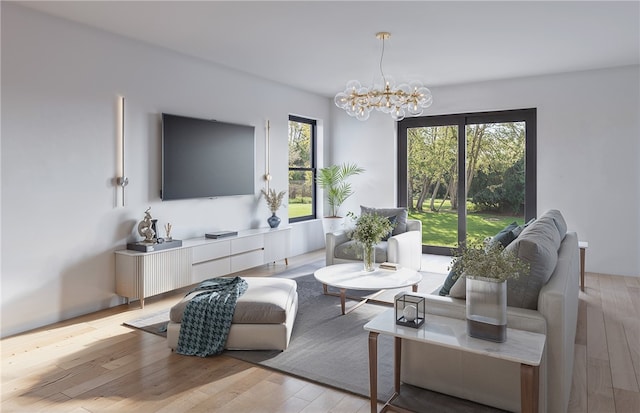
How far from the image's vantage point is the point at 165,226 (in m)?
4.78

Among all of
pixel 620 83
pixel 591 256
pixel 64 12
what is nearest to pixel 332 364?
pixel 64 12

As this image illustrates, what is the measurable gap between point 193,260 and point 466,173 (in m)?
4.22

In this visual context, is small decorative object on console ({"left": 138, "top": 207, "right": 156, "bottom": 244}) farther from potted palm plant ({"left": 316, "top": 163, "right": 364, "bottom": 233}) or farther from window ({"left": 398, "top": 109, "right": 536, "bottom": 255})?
window ({"left": 398, "top": 109, "right": 536, "bottom": 255})

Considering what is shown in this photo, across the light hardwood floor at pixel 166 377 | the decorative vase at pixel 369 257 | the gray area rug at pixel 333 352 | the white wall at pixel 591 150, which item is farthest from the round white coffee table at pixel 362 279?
the white wall at pixel 591 150

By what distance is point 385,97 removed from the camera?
4.41 m

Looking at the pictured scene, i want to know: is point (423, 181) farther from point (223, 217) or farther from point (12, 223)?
point (12, 223)

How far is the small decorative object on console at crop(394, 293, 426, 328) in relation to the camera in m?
2.29

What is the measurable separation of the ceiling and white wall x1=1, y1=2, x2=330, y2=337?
9.6 inches

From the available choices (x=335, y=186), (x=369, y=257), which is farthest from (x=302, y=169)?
(x=369, y=257)

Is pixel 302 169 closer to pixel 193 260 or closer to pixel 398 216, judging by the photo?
pixel 398 216

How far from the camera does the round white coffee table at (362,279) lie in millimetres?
3762

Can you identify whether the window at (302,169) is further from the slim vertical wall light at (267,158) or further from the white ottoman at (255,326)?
the white ottoman at (255,326)

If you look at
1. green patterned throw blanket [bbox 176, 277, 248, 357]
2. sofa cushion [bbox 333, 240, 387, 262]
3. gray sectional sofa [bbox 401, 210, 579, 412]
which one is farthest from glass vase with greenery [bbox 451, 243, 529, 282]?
sofa cushion [bbox 333, 240, 387, 262]

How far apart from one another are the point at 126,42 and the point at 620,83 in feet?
18.7
